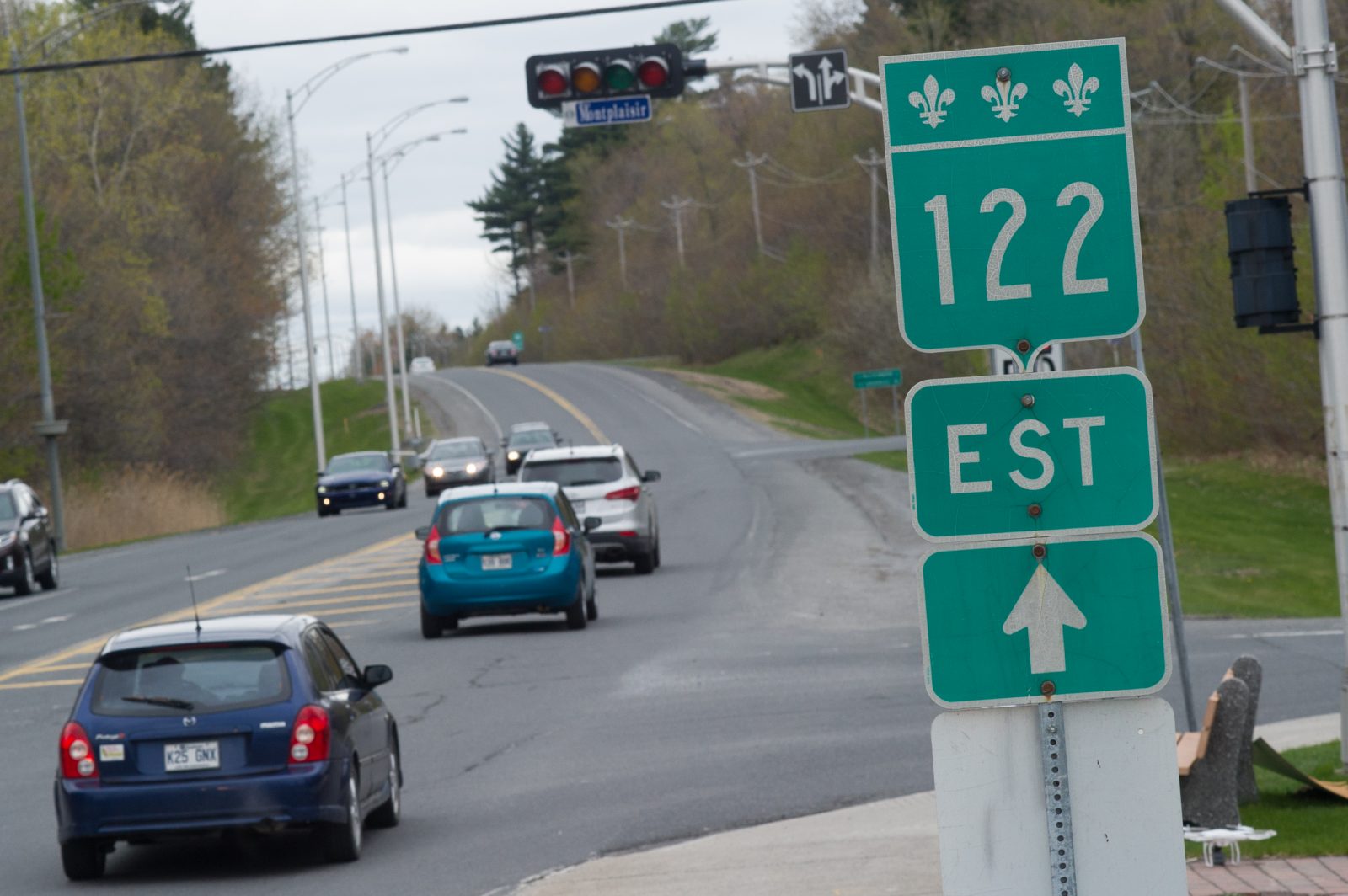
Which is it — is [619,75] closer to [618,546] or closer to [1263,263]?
[618,546]

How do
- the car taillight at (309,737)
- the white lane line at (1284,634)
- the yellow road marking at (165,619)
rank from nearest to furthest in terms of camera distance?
1. the car taillight at (309,737)
2. the white lane line at (1284,634)
3. the yellow road marking at (165,619)

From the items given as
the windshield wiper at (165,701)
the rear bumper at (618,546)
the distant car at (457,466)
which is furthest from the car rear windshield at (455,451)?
the windshield wiper at (165,701)

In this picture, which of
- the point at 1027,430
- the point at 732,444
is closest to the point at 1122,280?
the point at 1027,430

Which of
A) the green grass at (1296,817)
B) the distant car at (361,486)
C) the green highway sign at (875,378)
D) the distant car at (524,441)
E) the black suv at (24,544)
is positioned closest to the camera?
the green grass at (1296,817)

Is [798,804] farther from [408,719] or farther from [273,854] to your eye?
[408,719]

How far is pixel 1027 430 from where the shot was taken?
4.40 meters

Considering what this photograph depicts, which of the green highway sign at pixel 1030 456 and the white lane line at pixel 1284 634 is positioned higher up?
the green highway sign at pixel 1030 456

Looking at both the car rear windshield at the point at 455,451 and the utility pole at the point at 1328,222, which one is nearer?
the utility pole at the point at 1328,222

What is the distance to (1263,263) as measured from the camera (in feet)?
37.9

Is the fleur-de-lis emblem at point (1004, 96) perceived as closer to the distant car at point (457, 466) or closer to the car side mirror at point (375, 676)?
the car side mirror at point (375, 676)

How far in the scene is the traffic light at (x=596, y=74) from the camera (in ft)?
67.4

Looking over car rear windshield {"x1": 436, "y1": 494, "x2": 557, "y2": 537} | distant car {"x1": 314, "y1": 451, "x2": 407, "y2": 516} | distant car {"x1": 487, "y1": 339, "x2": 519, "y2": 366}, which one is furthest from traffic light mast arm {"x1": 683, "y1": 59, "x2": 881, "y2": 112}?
distant car {"x1": 487, "y1": 339, "x2": 519, "y2": 366}

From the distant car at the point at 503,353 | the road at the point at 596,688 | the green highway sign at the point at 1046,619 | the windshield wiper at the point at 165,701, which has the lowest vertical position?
the road at the point at 596,688

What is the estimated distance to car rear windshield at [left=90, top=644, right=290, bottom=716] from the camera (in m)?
10.3
